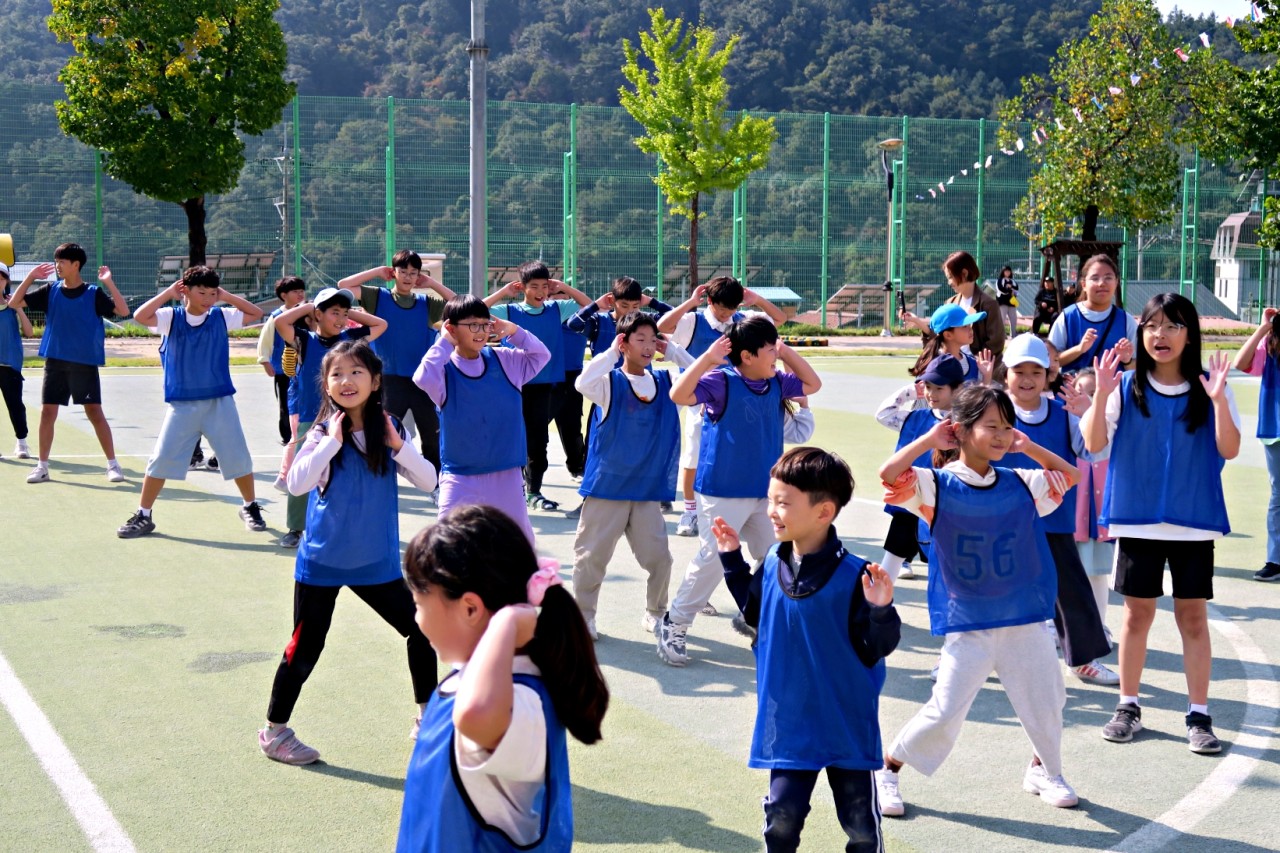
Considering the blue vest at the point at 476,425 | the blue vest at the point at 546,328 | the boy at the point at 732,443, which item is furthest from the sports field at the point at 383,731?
the blue vest at the point at 546,328

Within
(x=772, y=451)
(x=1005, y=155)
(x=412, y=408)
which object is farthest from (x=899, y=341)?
(x=772, y=451)

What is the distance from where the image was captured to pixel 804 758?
12.4 feet

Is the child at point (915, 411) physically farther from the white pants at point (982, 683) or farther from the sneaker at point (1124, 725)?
the white pants at point (982, 683)

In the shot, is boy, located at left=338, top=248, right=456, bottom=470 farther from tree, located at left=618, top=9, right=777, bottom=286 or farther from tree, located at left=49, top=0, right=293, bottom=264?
tree, located at left=618, top=9, right=777, bottom=286

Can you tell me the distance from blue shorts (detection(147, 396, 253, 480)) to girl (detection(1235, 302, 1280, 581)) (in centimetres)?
659

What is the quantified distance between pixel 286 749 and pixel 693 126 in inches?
1274

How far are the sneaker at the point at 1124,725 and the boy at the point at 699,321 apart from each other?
2.66 m

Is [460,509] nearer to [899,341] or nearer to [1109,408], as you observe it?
[1109,408]

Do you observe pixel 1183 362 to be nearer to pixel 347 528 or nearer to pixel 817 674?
pixel 817 674

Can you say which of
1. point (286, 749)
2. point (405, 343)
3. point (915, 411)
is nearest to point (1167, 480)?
point (915, 411)

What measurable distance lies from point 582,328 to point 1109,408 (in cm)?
492

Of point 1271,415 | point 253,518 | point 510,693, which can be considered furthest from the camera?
point 253,518

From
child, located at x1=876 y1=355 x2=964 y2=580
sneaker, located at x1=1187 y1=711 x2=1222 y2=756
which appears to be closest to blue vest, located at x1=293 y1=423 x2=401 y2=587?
child, located at x1=876 y1=355 x2=964 y2=580

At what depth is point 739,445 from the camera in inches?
252
